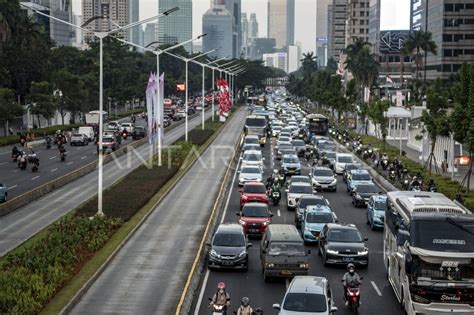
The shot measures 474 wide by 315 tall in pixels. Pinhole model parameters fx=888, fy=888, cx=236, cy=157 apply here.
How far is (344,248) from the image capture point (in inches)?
1198

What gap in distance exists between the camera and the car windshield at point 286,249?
28.1m

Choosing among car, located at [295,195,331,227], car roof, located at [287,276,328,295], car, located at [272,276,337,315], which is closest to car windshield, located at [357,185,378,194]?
car, located at [295,195,331,227]

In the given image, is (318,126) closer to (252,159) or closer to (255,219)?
(252,159)

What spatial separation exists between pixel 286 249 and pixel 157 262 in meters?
4.64

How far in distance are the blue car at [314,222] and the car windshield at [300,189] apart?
9.35 meters

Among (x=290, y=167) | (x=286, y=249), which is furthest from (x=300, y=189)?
(x=286, y=249)

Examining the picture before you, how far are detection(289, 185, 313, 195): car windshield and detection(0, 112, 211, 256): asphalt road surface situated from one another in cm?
1133

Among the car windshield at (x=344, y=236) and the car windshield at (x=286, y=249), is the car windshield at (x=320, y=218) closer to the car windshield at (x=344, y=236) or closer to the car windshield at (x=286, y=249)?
the car windshield at (x=344, y=236)

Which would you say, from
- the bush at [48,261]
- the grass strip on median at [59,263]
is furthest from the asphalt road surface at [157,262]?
the bush at [48,261]

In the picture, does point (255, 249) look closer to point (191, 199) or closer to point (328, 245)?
point (328, 245)

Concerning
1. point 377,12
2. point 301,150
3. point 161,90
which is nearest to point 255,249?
point 161,90

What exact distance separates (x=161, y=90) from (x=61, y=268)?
105 feet

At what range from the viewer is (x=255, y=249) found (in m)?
34.7

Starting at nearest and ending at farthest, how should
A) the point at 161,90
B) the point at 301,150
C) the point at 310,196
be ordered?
1. the point at 310,196
2. the point at 161,90
3. the point at 301,150
